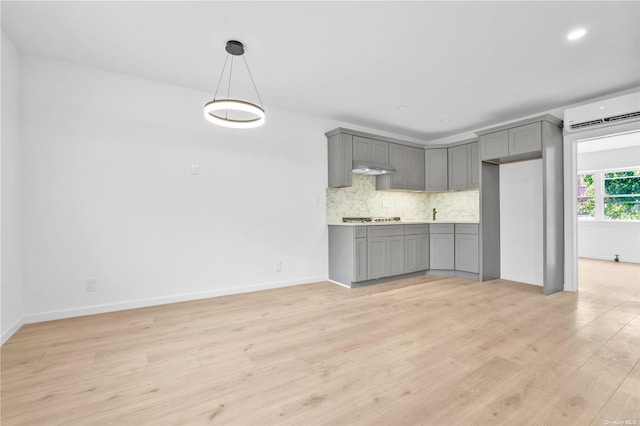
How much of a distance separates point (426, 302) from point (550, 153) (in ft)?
8.96

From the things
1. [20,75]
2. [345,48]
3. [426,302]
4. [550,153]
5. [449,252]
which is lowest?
[426,302]

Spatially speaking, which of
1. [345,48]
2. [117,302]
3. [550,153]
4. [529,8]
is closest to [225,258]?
[117,302]

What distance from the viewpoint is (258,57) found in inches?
115

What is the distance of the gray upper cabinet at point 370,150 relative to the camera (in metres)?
4.64

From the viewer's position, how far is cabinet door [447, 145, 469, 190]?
5.09 m

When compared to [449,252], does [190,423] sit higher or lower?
lower

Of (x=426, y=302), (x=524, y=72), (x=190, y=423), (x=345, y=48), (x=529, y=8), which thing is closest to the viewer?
(x=190, y=423)

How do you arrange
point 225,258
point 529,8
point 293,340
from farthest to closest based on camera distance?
point 225,258 → point 293,340 → point 529,8

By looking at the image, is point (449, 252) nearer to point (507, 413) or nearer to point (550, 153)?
point (550, 153)

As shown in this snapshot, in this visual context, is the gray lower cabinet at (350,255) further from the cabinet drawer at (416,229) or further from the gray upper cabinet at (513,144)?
the gray upper cabinet at (513,144)

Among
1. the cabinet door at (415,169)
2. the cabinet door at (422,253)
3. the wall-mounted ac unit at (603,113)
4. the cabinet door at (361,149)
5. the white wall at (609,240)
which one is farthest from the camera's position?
the white wall at (609,240)

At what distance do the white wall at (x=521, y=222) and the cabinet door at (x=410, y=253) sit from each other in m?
1.47

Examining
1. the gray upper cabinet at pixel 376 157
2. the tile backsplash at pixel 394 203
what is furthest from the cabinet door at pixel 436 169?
the tile backsplash at pixel 394 203

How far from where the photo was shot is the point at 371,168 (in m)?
4.69
